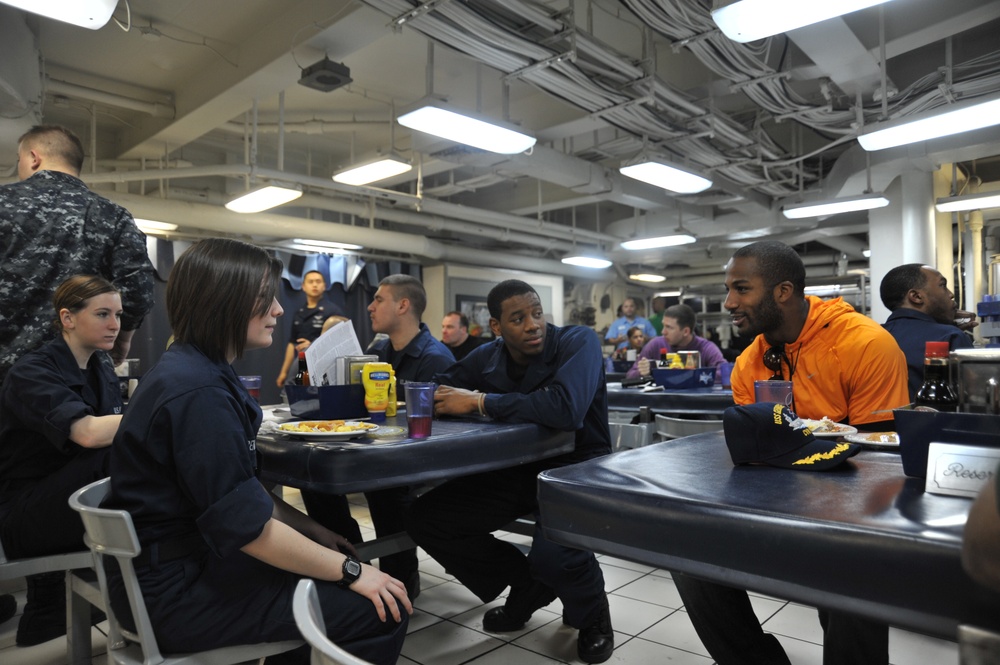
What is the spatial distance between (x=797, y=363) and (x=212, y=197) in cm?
694

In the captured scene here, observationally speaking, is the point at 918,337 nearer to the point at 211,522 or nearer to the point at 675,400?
the point at 675,400

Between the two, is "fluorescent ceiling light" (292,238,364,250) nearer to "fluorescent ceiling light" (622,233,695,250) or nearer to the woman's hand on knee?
"fluorescent ceiling light" (622,233,695,250)

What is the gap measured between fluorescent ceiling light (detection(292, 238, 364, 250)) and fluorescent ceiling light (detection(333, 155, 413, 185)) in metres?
2.15

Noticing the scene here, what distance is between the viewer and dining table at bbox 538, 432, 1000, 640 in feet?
2.79

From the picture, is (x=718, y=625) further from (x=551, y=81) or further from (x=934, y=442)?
(x=551, y=81)

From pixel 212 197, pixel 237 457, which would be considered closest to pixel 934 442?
pixel 237 457

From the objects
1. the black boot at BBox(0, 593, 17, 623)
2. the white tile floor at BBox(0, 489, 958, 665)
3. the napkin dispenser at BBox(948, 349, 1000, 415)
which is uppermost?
the napkin dispenser at BBox(948, 349, 1000, 415)

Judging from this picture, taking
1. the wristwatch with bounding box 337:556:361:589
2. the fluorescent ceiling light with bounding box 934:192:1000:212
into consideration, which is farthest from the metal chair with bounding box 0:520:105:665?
the fluorescent ceiling light with bounding box 934:192:1000:212

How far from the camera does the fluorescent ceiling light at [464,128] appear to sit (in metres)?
4.23

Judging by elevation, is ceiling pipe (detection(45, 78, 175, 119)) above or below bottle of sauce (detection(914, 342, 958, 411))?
above

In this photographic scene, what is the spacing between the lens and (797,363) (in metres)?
2.29

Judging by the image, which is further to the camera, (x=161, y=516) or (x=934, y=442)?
(x=161, y=516)

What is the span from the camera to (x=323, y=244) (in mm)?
8320

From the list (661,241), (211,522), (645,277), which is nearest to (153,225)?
(661,241)
